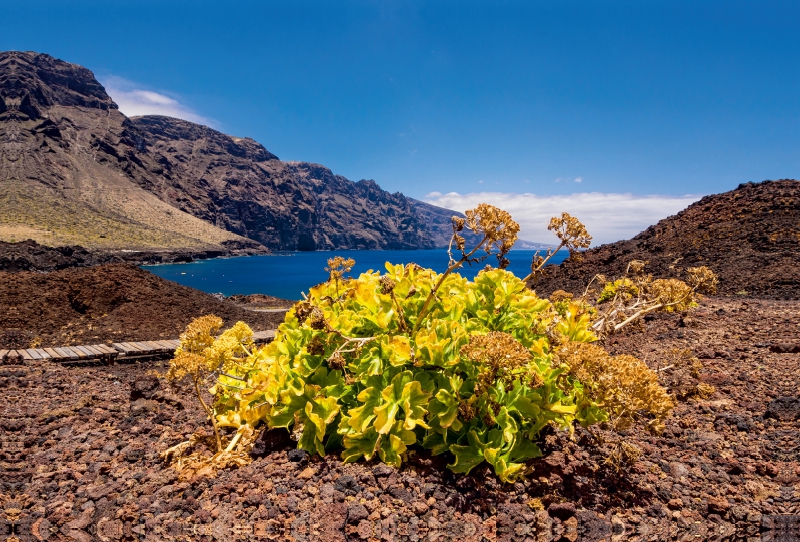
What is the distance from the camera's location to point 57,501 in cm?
238

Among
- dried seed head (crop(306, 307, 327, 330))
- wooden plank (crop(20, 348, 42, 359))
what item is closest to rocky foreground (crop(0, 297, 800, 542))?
dried seed head (crop(306, 307, 327, 330))

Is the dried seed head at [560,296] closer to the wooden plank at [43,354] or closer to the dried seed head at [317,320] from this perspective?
the dried seed head at [317,320]

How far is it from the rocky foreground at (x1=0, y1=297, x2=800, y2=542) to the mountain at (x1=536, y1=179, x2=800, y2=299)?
8496 mm

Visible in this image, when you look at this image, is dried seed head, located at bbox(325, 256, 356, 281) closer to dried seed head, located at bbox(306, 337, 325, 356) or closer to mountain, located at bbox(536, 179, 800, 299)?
dried seed head, located at bbox(306, 337, 325, 356)

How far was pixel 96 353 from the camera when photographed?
24.2 feet

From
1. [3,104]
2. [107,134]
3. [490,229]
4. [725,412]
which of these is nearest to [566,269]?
[725,412]

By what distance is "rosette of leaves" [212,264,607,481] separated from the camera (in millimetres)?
2188

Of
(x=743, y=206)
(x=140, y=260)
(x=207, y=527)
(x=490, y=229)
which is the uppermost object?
(x=743, y=206)

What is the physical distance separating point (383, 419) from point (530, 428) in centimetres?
85

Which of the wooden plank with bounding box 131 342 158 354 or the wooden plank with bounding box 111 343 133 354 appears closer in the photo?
the wooden plank with bounding box 111 343 133 354

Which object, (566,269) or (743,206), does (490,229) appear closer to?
(566,269)

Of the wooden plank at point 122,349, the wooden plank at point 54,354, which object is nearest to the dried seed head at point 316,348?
the wooden plank at point 54,354

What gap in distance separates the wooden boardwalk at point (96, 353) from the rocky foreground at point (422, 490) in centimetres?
411

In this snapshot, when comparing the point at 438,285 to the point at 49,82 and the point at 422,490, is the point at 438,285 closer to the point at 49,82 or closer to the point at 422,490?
the point at 422,490
